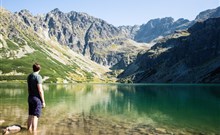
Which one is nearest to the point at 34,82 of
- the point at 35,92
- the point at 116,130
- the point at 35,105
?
the point at 35,92

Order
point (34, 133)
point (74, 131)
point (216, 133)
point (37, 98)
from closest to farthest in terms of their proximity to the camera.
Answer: point (37, 98) → point (34, 133) → point (74, 131) → point (216, 133)

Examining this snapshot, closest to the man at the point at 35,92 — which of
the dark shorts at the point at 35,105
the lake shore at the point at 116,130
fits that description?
the dark shorts at the point at 35,105

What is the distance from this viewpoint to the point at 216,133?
29.8 metres

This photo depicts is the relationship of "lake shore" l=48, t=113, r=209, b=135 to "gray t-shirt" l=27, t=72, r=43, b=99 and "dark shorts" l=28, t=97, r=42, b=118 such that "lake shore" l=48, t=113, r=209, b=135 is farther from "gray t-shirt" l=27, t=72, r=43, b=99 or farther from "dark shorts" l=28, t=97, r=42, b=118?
"gray t-shirt" l=27, t=72, r=43, b=99

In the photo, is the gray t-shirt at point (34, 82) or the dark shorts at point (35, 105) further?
the dark shorts at point (35, 105)

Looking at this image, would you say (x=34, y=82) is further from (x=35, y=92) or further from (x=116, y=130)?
(x=116, y=130)

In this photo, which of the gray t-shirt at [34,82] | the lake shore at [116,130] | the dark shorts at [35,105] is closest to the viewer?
the gray t-shirt at [34,82]

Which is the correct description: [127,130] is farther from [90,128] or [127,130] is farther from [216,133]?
[216,133]

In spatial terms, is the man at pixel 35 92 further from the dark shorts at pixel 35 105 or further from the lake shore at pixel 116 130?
the lake shore at pixel 116 130

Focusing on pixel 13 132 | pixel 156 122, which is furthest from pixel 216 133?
pixel 13 132

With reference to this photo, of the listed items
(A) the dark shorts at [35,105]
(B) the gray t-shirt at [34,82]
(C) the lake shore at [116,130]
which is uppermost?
(B) the gray t-shirt at [34,82]

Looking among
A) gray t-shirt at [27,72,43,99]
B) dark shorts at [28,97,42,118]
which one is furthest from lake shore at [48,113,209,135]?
gray t-shirt at [27,72,43,99]

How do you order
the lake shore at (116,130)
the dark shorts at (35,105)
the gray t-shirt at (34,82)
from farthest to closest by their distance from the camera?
the lake shore at (116,130) → the dark shorts at (35,105) → the gray t-shirt at (34,82)

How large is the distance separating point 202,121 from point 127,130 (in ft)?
43.5
